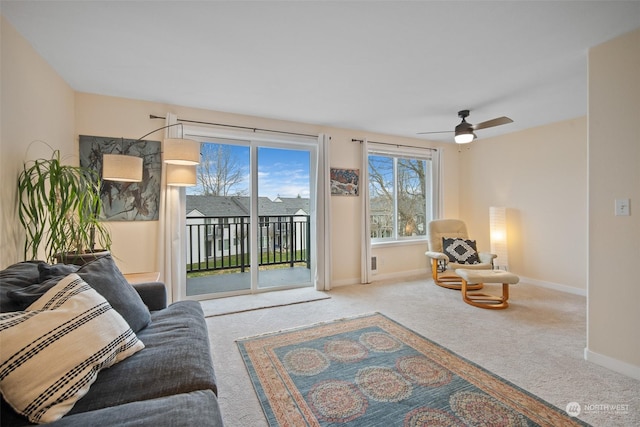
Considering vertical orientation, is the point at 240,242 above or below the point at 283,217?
below

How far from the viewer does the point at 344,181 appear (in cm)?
430

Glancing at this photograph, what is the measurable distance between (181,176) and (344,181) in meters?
2.26

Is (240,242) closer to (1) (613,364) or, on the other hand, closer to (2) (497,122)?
(2) (497,122)

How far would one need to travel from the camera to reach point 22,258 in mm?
2047

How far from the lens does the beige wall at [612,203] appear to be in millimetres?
1909

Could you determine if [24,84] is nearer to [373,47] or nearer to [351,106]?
[373,47]

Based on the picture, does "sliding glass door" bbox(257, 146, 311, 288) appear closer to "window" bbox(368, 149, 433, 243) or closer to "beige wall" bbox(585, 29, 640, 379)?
"window" bbox(368, 149, 433, 243)

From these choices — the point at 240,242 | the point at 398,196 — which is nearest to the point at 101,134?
the point at 240,242

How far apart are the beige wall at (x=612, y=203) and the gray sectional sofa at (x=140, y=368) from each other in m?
2.66

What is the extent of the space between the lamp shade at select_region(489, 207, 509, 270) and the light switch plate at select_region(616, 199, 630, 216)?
2.59 meters

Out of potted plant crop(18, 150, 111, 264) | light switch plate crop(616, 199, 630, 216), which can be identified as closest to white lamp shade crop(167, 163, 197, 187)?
potted plant crop(18, 150, 111, 264)

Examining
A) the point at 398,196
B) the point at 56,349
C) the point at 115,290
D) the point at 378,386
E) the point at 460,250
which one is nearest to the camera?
the point at 56,349

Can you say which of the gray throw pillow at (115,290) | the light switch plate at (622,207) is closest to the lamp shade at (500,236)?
the light switch plate at (622,207)

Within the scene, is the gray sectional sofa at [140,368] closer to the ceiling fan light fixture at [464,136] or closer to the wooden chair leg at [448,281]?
the ceiling fan light fixture at [464,136]
